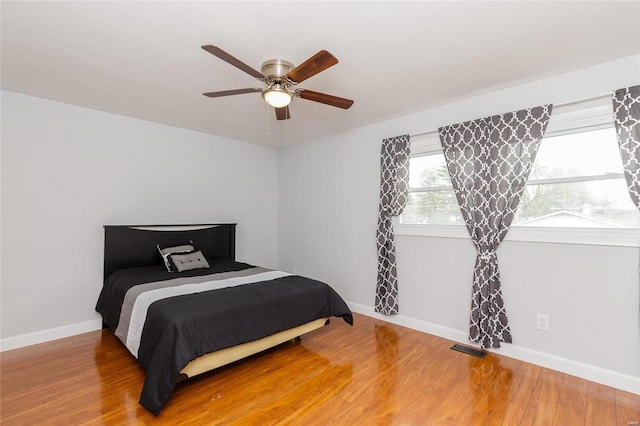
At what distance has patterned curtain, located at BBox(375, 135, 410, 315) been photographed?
3623 mm

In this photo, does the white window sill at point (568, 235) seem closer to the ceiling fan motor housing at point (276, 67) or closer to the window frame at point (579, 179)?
the window frame at point (579, 179)

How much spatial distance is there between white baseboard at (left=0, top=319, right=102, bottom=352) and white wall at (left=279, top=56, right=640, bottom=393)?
2.72 m

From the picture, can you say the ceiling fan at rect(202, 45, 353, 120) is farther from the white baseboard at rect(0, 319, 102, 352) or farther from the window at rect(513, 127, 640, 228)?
the white baseboard at rect(0, 319, 102, 352)

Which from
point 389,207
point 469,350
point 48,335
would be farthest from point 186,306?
point 469,350

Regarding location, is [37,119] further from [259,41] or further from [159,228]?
[259,41]

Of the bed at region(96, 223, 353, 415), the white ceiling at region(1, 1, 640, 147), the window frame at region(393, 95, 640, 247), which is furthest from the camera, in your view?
the window frame at region(393, 95, 640, 247)

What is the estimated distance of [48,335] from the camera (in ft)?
10.4

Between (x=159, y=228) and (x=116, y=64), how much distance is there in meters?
2.10

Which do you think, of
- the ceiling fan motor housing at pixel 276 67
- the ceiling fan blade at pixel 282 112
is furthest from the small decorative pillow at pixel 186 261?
the ceiling fan motor housing at pixel 276 67

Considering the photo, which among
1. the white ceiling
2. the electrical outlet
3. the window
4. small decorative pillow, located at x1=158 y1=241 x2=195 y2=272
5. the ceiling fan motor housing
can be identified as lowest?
the electrical outlet

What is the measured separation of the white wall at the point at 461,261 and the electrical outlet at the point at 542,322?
0.04 metres

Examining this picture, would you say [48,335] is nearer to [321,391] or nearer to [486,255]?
[321,391]

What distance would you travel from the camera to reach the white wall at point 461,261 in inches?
93.4

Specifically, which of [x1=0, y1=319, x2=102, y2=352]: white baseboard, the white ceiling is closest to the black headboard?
[x1=0, y1=319, x2=102, y2=352]: white baseboard
